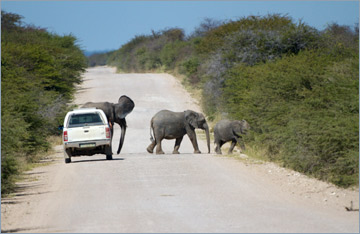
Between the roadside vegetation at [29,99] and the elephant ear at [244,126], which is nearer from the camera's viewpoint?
the roadside vegetation at [29,99]

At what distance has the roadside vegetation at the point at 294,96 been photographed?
18344mm

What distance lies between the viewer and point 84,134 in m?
24.0

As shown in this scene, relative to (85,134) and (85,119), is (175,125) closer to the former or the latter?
(85,119)

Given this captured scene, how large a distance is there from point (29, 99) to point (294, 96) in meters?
9.50

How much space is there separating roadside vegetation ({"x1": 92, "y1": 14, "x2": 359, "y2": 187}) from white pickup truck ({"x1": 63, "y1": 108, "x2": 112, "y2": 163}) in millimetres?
5416

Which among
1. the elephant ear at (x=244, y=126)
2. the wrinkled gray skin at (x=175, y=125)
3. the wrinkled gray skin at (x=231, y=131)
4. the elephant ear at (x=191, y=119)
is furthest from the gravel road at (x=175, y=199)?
the elephant ear at (x=191, y=119)

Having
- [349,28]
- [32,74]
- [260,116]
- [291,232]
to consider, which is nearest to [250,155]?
[260,116]

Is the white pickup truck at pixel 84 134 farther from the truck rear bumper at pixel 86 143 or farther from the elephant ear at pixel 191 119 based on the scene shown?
the elephant ear at pixel 191 119

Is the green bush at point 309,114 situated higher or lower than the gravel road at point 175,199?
higher

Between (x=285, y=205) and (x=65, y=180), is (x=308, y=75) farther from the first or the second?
(x=285, y=205)

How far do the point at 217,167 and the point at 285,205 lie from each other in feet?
24.3

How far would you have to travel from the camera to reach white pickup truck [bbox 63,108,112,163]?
78.4ft

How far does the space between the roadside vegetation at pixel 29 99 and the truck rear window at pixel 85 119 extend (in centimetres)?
139

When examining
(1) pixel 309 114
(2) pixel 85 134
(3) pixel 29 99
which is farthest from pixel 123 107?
(1) pixel 309 114
